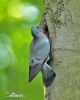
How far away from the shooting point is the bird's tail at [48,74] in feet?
5.63

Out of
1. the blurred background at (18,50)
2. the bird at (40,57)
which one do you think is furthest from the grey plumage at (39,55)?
the blurred background at (18,50)

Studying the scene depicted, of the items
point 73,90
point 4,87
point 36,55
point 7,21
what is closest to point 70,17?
point 36,55

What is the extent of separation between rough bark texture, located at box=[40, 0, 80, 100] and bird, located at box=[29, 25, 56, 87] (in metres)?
0.03

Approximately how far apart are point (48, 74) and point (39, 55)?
0.33ft

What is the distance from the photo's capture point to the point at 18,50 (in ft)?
11.7

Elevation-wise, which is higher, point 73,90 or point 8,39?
point 73,90

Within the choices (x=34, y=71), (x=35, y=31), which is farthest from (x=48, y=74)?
(x=35, y=31)

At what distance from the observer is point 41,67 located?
1750 mm

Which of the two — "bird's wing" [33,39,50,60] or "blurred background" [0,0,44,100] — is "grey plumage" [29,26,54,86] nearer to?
"bird's wing" [33,39,50,60]

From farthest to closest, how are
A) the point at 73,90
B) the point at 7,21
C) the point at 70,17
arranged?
the point at 7,21 < the point at 70,17 < the point at 73,90

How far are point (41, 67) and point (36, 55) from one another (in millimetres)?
62

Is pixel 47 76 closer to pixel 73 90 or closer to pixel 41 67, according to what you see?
pixel 41 67

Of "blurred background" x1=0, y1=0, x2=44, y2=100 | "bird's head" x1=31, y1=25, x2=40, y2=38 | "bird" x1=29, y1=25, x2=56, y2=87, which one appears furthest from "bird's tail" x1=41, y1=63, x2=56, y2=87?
"blurred background" x1=0, y1=0, x2=44, y2=100

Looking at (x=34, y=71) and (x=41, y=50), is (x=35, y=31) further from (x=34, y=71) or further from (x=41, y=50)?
(x=34, y=71)
